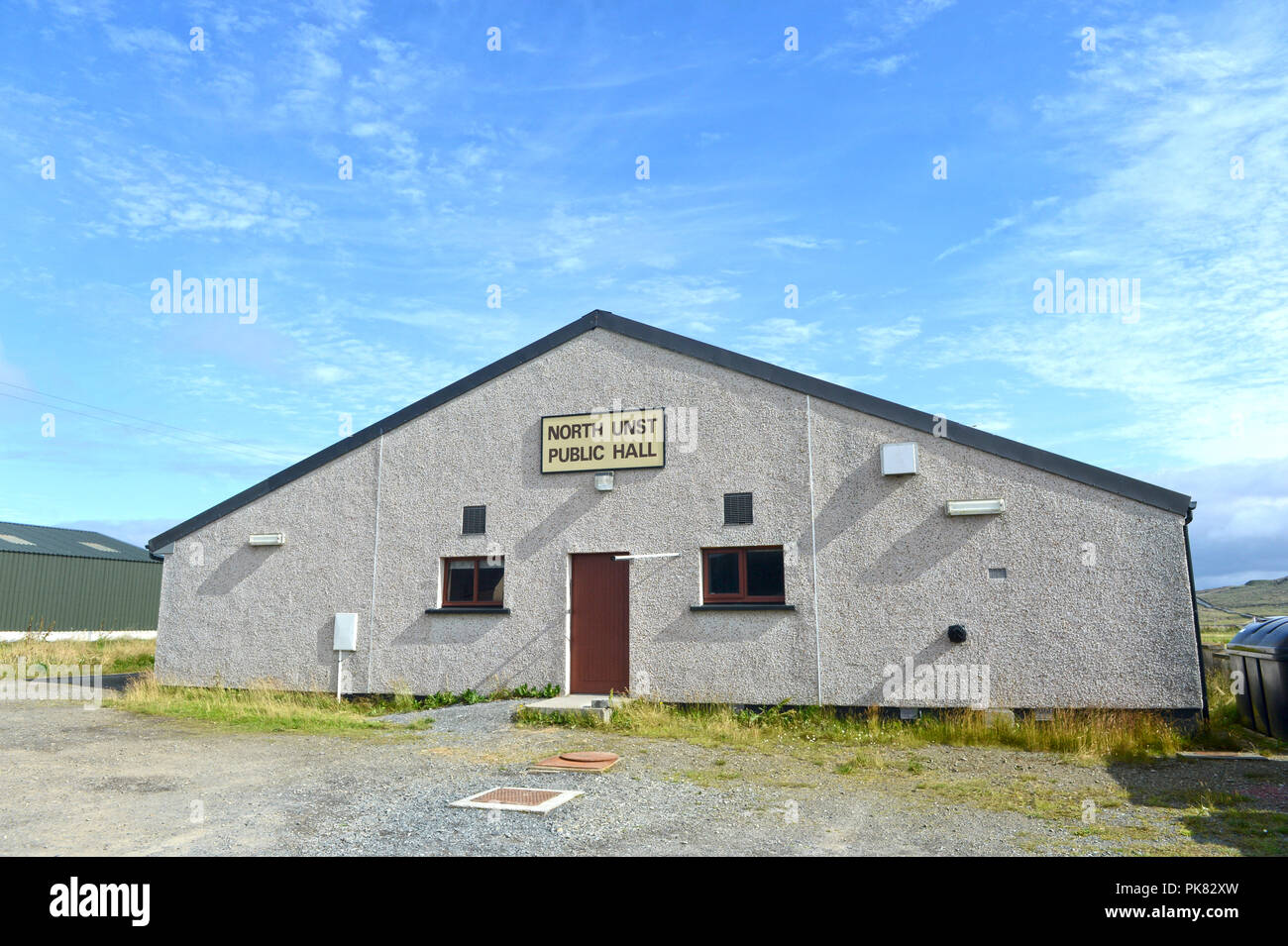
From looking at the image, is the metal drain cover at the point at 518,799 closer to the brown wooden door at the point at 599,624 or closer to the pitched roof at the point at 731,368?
the brown wooden door at the point at 599,624

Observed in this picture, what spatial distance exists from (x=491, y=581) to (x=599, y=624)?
82.0 inches

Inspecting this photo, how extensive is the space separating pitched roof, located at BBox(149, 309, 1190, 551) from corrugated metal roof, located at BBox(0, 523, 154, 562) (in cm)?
1862

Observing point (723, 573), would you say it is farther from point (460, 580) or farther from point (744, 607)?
point (460, 580)

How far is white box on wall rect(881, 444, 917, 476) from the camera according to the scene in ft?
39.4

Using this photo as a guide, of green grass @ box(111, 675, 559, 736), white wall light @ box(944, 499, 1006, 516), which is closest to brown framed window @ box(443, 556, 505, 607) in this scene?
green grass @ box(111, 675, 559, 736)

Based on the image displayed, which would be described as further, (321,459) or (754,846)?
(321,459)

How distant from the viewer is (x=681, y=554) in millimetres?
13117

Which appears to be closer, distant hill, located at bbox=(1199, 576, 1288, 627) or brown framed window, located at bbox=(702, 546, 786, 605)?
brown framed window, located at bbox=(702, 546, 786, 605)

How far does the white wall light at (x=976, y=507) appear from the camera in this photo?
1162 cm

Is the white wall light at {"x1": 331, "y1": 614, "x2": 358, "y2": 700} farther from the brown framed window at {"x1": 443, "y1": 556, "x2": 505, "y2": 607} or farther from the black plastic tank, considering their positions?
the black plastic tank

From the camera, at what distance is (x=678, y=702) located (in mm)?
12773
